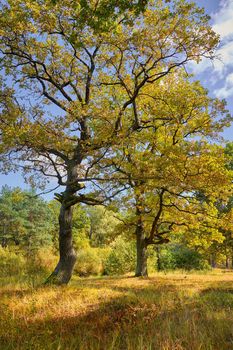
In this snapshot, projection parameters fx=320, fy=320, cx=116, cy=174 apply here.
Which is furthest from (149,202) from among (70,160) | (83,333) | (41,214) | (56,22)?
(41,214)

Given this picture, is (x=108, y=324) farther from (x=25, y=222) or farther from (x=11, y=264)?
(x=25, y=222)

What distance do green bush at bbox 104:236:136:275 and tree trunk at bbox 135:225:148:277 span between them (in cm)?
910


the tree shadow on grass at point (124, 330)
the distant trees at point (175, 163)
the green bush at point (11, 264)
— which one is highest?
the distant trees at point (175, 163)

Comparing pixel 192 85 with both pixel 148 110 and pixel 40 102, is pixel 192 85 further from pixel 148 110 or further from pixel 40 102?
pixel 40 102

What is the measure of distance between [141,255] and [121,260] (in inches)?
370

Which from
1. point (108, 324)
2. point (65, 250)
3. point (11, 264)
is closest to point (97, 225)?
point (11, 264)

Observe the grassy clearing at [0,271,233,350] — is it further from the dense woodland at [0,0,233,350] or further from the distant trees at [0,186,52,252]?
the distant trees at [0,186,52,252]

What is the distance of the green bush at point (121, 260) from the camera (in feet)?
97.7

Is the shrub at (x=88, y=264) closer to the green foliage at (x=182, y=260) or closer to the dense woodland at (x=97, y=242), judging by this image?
the dense woodland at (x=97, y=242)

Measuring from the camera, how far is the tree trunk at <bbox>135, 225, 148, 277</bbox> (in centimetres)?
2049

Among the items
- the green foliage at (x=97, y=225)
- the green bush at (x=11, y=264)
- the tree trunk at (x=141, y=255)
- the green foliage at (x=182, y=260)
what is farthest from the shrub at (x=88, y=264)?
the green foliage at (x=97, y=225)

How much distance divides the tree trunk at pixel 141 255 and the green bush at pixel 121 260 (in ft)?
29.9

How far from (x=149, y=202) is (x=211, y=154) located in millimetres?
5118

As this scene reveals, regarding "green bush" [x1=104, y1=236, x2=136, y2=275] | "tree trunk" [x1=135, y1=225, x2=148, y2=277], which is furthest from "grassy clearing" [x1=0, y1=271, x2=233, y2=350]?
"green bush" [x1=104, y1=236, x2=136, y2=275]
